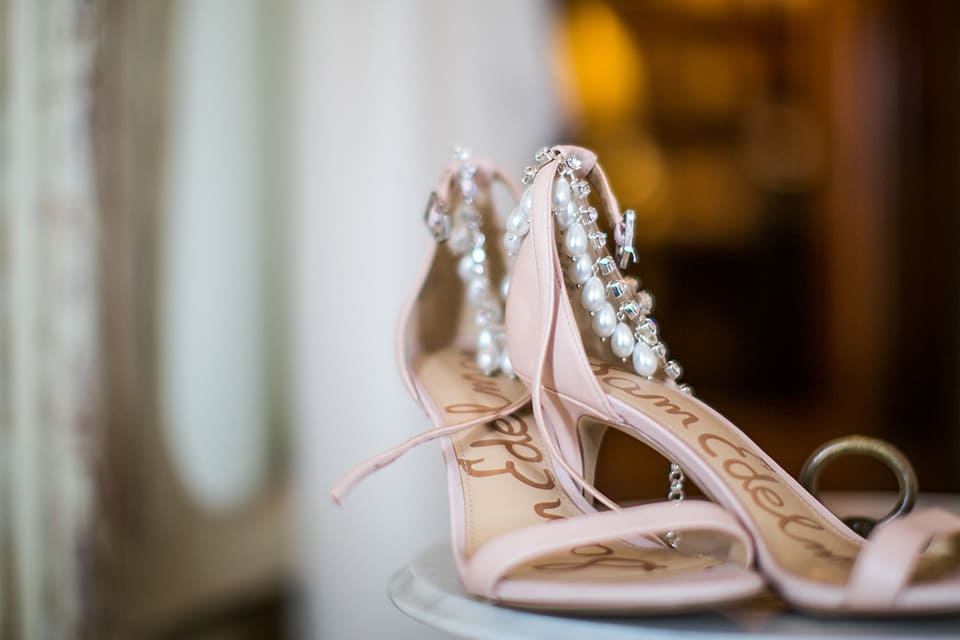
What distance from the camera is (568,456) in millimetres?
506

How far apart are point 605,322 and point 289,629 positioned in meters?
0.97

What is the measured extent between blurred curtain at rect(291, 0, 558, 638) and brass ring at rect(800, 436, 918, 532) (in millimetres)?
722

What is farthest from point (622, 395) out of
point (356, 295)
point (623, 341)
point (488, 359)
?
point (356, 295)

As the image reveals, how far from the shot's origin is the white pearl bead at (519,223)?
0.50 m

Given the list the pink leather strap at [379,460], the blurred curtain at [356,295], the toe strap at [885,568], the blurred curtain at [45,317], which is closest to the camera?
the toe strap at [885,568]

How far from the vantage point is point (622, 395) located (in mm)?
477

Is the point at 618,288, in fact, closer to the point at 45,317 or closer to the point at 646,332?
the point at 646,332

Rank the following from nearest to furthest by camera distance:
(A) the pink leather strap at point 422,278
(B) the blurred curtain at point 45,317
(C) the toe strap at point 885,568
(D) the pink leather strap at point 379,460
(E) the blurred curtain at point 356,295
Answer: (C) the toe strap at point 885,568
(D) the pink leather strap at point 379,460
(A) the pink leather strap at point 422,278
(B) the blurred curtain at point 45,317
(E) the blurred curtain at point 356,295

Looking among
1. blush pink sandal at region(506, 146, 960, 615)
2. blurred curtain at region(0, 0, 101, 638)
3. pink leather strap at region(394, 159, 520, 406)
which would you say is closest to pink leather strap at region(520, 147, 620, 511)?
blush pink sandal at region(506, 146, 960, 615)

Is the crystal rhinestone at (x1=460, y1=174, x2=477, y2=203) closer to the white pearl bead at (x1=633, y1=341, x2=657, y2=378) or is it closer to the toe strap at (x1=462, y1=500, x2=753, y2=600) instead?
the white pearl bead at (x1=633, y1=341, x2=657, y2=378)

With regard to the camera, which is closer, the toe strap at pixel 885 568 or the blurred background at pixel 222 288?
the toe strap at pixel 885 568

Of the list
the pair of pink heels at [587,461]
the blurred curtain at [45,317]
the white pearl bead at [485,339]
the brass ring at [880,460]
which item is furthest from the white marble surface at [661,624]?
the blurred curtain at [45,317]

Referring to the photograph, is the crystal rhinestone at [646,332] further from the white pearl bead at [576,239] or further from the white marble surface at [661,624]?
the white marble surface at [661,624]

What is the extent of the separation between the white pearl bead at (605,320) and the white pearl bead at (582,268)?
0.02 meters
